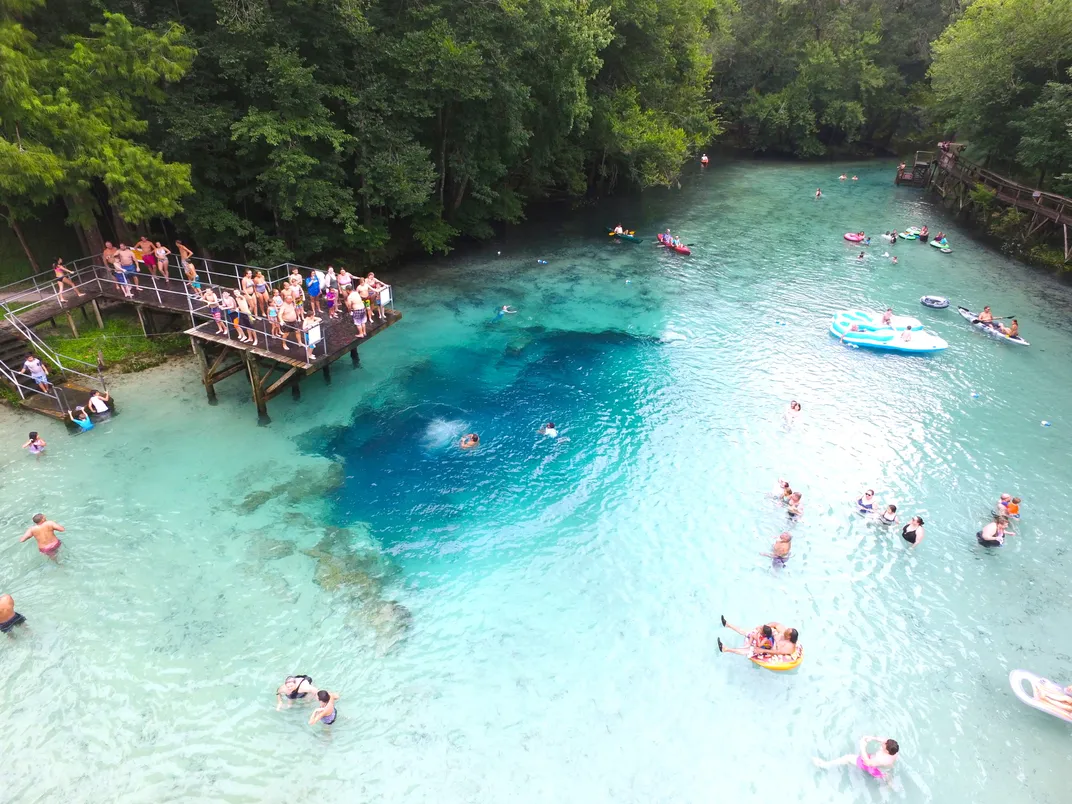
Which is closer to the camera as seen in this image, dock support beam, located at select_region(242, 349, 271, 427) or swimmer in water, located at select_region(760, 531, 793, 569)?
swimmer in water, located at select_region(760, 531, 793, 569)

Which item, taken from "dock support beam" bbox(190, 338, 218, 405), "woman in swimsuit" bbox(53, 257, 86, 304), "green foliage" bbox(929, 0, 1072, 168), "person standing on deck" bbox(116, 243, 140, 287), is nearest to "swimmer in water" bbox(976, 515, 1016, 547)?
"dock support beam" bbox(190, 338, 218, 405)

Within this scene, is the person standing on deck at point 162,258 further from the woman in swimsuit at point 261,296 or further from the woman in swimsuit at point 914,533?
the woman in swimsuit at point 914,533

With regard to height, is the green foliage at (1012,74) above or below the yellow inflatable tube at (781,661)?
above

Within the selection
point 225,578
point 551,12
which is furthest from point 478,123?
point 225,578

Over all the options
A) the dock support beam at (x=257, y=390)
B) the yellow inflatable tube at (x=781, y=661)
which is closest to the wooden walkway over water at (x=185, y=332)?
the dock support beam at (x=257, y=390)

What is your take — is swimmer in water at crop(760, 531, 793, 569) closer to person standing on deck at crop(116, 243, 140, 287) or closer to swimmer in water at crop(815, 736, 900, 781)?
swimmer in water at crop(815, 736, 900, 781)

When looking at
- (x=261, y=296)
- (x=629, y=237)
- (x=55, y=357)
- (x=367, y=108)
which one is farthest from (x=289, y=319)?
(x=629, y=237)
